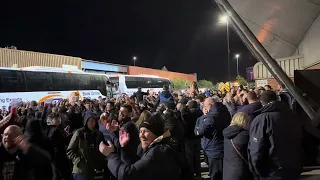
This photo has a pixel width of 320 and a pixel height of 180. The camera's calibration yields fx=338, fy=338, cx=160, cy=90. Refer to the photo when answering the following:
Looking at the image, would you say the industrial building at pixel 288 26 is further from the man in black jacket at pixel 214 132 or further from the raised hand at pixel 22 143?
the raised hand at pixel 22 143

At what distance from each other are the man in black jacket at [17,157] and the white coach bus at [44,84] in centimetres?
1742

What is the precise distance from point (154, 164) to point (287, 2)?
545 centimetres

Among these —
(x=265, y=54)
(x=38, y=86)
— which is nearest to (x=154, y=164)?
(x=265, y=54)

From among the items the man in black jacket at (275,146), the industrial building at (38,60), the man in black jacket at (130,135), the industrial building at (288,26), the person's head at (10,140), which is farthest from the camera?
the industrial building at (38,60)

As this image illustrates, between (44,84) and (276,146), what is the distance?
880 inches

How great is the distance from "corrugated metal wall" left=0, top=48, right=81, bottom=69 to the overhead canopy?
3315 cm

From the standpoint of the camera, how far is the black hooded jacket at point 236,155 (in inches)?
189

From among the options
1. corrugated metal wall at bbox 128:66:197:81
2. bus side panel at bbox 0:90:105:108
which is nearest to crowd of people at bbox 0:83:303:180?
bus side panel at bbox 0:90:105:108

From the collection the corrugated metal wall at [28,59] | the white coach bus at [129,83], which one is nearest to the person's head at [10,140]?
the white coach bus at [129,83]

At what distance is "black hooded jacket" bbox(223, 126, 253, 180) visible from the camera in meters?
4.79

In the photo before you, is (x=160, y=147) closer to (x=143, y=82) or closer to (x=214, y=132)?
(x=214, y=132)

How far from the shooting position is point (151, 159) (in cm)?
281

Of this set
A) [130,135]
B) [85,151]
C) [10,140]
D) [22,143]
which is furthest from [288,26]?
[10,140]

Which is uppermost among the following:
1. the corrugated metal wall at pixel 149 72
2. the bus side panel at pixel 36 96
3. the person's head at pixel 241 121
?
the corrugated metal wall at pixel 149 72
